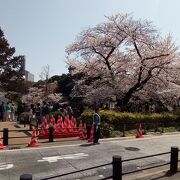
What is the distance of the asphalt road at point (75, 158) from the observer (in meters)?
11.1

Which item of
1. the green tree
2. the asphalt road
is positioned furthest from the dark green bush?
the green tree

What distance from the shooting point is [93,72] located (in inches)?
1200

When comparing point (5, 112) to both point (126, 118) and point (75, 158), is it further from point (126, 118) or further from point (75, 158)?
point (75, 158)

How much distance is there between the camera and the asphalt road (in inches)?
438

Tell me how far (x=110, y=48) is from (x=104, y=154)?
16.2m

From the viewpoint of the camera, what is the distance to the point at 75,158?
1316 cm

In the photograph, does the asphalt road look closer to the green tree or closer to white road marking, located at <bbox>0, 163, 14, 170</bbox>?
white road marking, located at <bbox>0, 163, 14, 170</bbox>

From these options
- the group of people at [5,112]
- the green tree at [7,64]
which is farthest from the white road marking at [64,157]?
the green tree at [7,64]

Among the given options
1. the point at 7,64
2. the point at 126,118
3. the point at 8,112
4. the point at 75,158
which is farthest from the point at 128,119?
the point at 7,64

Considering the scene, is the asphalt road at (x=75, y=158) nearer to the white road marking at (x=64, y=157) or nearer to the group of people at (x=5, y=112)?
the white road marking at (x=64, y=157)

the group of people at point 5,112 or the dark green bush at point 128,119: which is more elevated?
the group of people at point 5,112

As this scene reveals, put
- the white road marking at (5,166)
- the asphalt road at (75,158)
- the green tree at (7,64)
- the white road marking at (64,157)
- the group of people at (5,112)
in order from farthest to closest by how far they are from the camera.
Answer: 1. the green tree at (7,64)
2. the group of people at (5,112)
3. the white road marking at (64,157)
4. the white road marking at (5,166)
5. the asphalt road at (75,158)

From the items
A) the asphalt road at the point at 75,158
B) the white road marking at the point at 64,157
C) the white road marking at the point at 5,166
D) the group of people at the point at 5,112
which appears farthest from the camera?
the group of people at the point at 5,112

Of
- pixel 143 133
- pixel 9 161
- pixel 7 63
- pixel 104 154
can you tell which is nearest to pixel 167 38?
pixel 143 133
